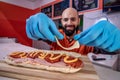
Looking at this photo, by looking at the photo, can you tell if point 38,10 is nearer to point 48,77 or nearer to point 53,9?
point 53,9

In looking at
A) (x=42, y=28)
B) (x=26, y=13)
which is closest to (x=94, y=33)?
(x=42, y=28)

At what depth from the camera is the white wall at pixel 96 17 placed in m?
0.43

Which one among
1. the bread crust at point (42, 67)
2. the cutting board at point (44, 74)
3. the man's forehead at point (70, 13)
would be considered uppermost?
the man's forehead at point (70, 13)

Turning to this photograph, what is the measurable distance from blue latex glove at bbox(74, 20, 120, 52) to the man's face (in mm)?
59

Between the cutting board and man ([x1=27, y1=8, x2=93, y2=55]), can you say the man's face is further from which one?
the cutting board

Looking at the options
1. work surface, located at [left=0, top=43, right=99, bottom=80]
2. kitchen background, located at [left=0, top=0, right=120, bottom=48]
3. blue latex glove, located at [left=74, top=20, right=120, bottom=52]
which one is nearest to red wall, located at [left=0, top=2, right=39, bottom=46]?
kitchen background, located at [left=0, top=0, right=120, bottom=48]

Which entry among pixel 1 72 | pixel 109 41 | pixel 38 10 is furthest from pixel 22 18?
pixel 109 41

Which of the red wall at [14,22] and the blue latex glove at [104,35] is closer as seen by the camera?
the blue latex glove at [104,35]

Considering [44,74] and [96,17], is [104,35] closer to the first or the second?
[96,17]

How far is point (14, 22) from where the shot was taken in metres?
0.56

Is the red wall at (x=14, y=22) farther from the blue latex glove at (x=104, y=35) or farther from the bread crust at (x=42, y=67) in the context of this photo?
the blue latex glove at (x=104, y=35)

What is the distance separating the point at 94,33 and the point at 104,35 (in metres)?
0.03

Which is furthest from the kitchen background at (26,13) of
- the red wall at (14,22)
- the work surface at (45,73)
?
the work surface at (45,73)

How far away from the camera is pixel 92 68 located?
0.46 metres
